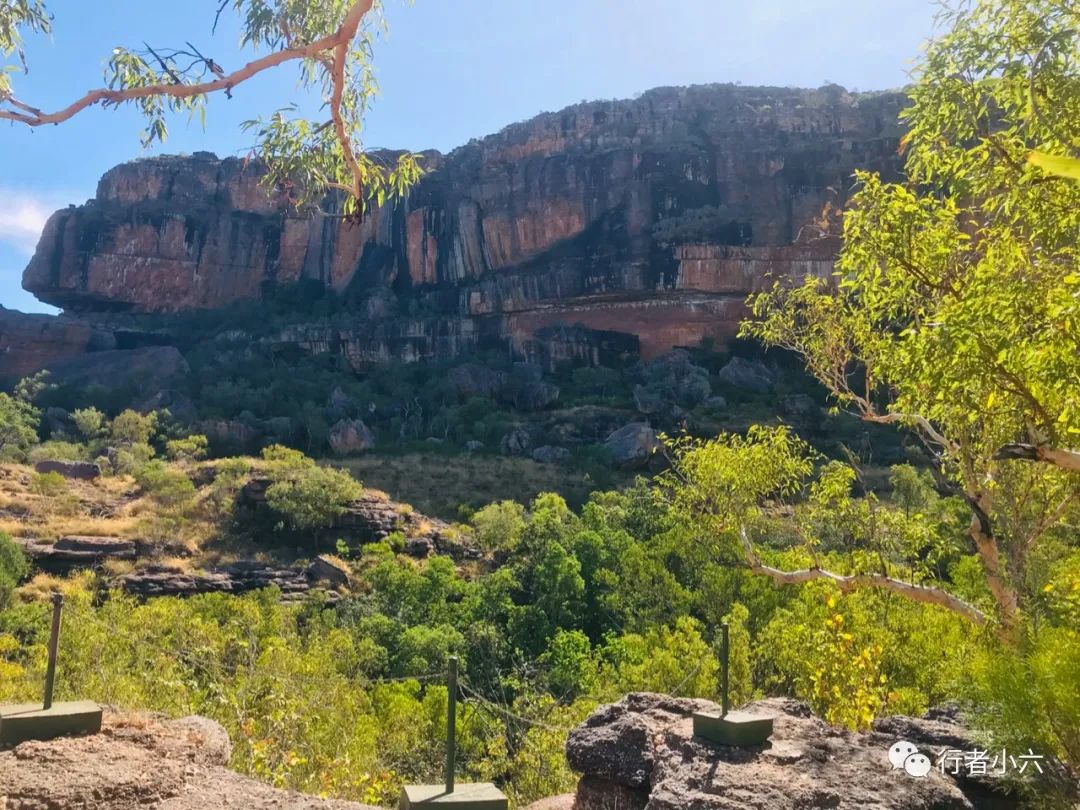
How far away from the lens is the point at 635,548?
58.8 ft

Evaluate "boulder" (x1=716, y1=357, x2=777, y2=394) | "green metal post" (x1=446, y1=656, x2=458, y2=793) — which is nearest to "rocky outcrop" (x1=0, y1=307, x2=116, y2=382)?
"boulder" (x1=716, y1=357, x2=777, y2=394)

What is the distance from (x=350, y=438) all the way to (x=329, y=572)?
1803 cm

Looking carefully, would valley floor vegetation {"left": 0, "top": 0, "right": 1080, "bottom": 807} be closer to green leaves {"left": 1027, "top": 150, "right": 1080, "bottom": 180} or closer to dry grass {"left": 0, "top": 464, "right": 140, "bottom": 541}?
green leaves {"left": 1027, "top": 150, "right": 1080, "bottom": 180}

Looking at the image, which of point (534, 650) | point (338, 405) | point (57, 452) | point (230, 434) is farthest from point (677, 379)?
point (57, 452)

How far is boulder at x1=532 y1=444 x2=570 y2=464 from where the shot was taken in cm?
3802

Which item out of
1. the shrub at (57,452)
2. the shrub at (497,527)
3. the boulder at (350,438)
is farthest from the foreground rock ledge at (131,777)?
the boulder at (350,438)

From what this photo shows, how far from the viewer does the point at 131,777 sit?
3678 mm

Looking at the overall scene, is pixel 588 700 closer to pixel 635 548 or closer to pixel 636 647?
pixel 636 647

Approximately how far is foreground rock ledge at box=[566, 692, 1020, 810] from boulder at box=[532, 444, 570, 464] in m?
33.2

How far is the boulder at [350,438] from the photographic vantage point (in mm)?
42094

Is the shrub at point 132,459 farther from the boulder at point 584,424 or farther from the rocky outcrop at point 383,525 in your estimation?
the boulder at point 584,424

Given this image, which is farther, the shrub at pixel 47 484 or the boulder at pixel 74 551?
the shrub at pixel 47 484

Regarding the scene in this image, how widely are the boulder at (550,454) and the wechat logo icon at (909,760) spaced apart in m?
33.8

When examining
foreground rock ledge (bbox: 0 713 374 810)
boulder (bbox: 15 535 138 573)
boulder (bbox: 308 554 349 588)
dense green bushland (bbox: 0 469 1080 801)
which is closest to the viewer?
foreground rock ledge (bbox: 0 713 374 810)
